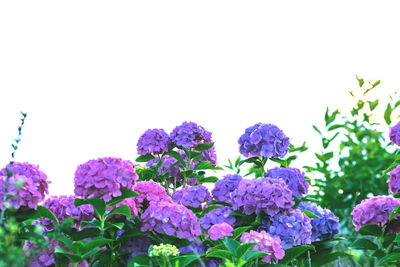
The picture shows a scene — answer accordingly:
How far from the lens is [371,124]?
7.00 meters

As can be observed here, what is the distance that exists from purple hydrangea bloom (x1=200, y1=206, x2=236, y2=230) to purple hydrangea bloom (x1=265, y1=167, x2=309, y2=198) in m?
0.65

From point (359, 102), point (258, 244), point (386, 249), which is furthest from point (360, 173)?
point (258, 244)

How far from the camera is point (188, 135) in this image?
527 centimetres

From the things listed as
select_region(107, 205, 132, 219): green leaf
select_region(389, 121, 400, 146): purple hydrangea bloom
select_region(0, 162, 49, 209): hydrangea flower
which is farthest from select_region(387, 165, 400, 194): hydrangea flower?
select_region(0, 162, 49, 209): hydrangea flower

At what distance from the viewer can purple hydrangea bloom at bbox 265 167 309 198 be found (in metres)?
4.61

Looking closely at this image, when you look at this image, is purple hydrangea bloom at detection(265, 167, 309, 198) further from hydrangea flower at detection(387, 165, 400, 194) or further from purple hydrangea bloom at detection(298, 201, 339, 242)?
hydrangea flower at detection(387, 165, 400, 194)

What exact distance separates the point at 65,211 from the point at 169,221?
95cm

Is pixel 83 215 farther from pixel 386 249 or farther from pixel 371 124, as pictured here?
pixel 371 124

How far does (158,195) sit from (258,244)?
38.2 inches

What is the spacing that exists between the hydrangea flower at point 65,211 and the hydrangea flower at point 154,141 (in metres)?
1.32

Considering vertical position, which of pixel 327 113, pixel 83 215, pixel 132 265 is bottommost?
pixel 132 265

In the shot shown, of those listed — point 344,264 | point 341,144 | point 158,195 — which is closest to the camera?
point 158,195

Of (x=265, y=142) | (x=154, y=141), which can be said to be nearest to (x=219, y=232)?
(x=265, y=142)

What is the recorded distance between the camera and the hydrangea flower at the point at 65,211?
395 cm
